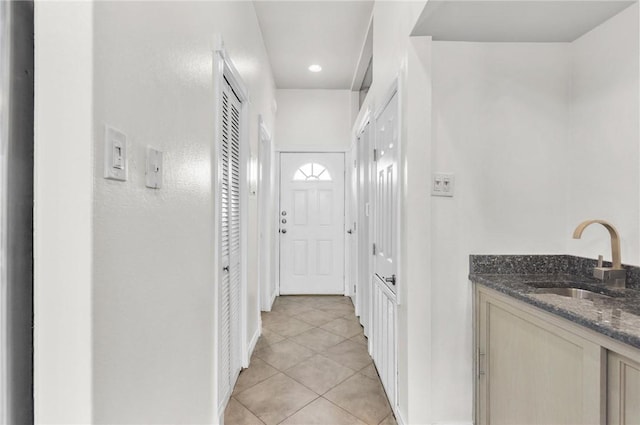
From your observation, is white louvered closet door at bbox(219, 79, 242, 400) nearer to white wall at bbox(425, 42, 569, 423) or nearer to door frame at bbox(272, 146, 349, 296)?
white wall at bbox(425, 42, 569, 423)

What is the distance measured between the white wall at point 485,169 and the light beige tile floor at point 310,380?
534 mm

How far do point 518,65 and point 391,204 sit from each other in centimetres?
95

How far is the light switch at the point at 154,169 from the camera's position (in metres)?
0.99

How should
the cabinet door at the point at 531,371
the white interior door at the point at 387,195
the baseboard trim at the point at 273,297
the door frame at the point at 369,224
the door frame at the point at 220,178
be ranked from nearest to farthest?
the cabinet door at the point at 531,371, the door frame at the point at 220,178, the white interior door at the point at 387,195, the door frame at the point at 369,224, the baseboard trim at the point at 273,297

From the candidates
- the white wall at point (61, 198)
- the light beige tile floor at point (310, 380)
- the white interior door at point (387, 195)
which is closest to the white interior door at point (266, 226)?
the light beige tile floor at point (310, 380)

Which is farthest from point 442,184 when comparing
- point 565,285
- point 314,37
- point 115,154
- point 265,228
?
point 265,228

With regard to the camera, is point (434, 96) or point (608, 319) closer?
point (608, 319)

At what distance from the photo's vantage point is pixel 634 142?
4.86 ft

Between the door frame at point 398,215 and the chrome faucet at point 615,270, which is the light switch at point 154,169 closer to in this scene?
the door frame at point 398,215

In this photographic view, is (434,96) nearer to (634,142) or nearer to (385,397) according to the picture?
(634,142)

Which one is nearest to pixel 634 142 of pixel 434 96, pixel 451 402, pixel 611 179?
pixel 611 179

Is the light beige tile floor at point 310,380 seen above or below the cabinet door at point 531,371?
below

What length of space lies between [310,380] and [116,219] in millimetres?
1941

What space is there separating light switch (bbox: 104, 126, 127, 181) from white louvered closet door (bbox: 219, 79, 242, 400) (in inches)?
36.7
